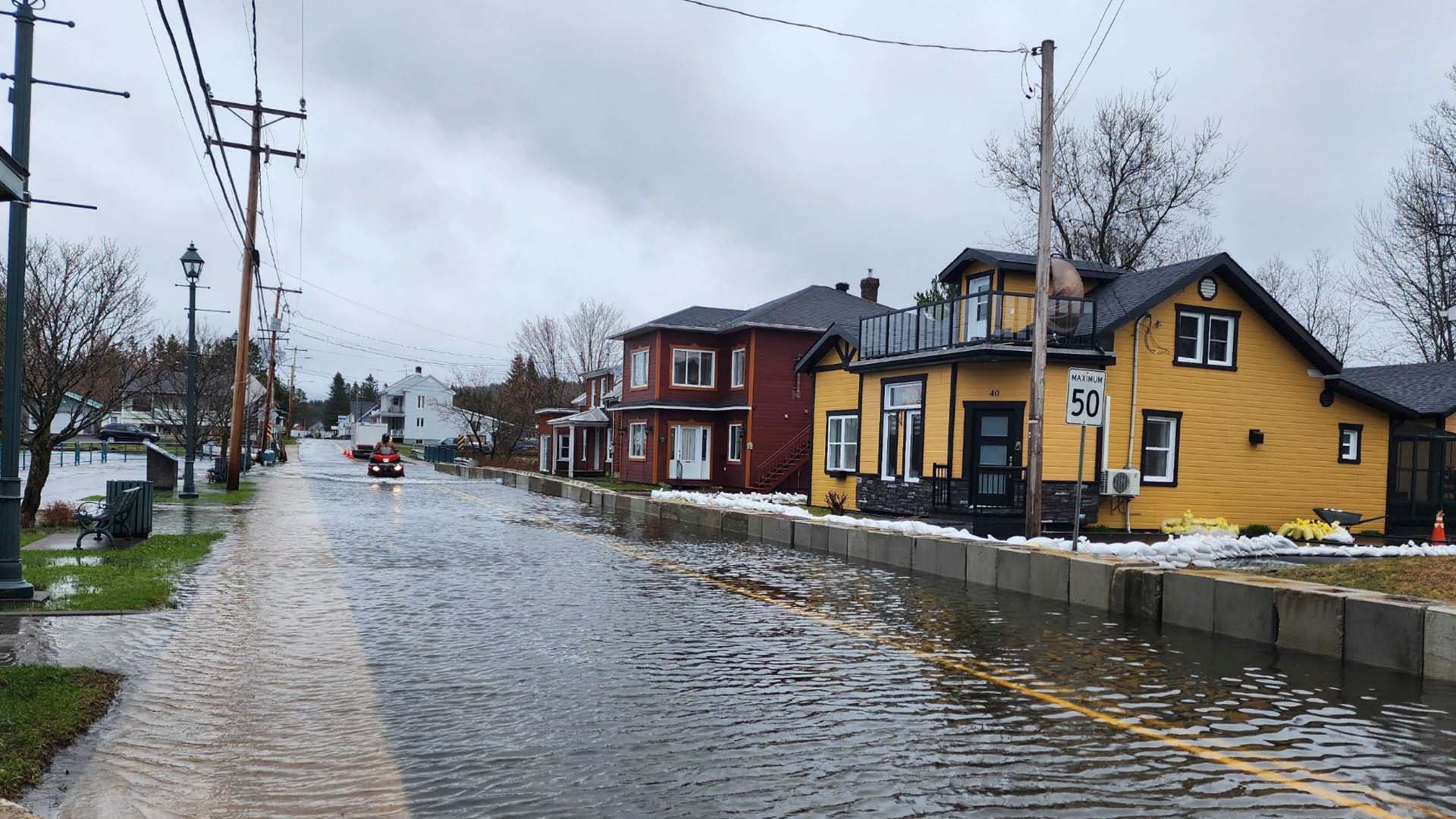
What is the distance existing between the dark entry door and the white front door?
1896cm

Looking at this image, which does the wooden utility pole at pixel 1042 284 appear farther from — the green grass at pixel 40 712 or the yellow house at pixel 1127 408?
the green grass at pixel 40 712

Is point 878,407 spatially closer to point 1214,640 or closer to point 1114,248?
point 1214,640

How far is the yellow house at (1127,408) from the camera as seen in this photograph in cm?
2427

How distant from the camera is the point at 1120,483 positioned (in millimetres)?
23188

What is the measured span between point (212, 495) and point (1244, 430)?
1069 inches

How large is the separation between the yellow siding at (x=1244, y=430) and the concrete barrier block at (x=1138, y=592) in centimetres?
1157

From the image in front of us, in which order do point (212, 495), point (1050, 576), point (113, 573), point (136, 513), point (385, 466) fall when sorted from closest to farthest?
point (113, 573), point (1050, 576), point (136, 513), point (212, 495), point (385, 466)

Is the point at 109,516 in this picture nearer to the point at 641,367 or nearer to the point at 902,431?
the point at 902,431

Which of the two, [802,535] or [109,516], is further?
[802,535]

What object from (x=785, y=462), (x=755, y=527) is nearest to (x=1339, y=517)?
(x=755, y=527)

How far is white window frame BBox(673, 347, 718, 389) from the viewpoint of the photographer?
1682 inches

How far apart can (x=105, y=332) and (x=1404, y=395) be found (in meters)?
33.3

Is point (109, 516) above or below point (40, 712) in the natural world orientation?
above

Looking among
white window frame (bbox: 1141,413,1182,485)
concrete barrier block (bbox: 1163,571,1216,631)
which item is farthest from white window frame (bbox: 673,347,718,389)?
concrete barrier block (bbox: 1163,571,1216,631)
